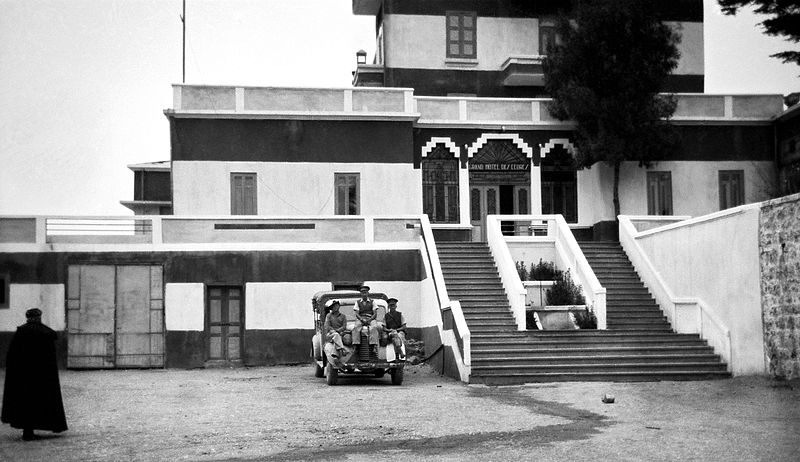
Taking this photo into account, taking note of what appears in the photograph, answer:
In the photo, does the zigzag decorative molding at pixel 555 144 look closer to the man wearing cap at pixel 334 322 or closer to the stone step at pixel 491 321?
the stone step at pixel 491 321

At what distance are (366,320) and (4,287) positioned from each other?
39.8ft

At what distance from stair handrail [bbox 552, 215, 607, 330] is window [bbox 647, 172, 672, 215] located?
6.72 metres

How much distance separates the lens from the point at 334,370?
1956 centimetres

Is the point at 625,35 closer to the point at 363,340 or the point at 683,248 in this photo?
the point at 683,248

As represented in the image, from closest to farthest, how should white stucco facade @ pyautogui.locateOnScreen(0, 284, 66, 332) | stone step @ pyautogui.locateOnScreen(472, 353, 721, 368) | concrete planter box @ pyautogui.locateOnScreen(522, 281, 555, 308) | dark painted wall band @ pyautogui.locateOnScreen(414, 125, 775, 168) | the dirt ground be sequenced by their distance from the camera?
the dirt ground
stone step @ pyautogui.locateOnScreen(472, 353, 721, 368)
concrete planter box @ pyautogui.locateOnScreen(522, 281, 555, 308)
white stucco facade @ pyautogui.locateOnScreen(0, 284, 66, 332)
dark painted wall band @ pyautogui.locateOnScreen(414, 125, 775, 168)

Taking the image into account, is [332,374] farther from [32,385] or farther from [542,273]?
[542,273]

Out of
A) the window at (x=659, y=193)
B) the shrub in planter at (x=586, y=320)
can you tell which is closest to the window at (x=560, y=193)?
the window at (x=659, y=193)

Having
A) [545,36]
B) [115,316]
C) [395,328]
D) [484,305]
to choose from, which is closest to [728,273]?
[484,305]

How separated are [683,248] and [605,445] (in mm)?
12962

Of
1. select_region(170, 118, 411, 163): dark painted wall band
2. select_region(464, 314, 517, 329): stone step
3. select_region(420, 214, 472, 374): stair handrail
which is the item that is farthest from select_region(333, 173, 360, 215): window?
select_region(464, 314, 517, 329): stone step

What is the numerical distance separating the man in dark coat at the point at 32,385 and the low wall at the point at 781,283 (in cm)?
1303

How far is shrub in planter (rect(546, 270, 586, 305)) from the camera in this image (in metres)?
24.2

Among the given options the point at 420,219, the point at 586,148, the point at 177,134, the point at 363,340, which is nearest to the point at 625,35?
the point at 586,148

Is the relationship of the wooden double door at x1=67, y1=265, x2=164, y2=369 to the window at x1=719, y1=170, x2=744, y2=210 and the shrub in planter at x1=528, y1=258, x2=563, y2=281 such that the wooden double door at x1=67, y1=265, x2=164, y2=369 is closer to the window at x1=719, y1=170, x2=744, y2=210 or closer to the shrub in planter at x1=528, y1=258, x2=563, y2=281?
the shrub in planter at x1=528, y1=258, x2=563, y2=281
